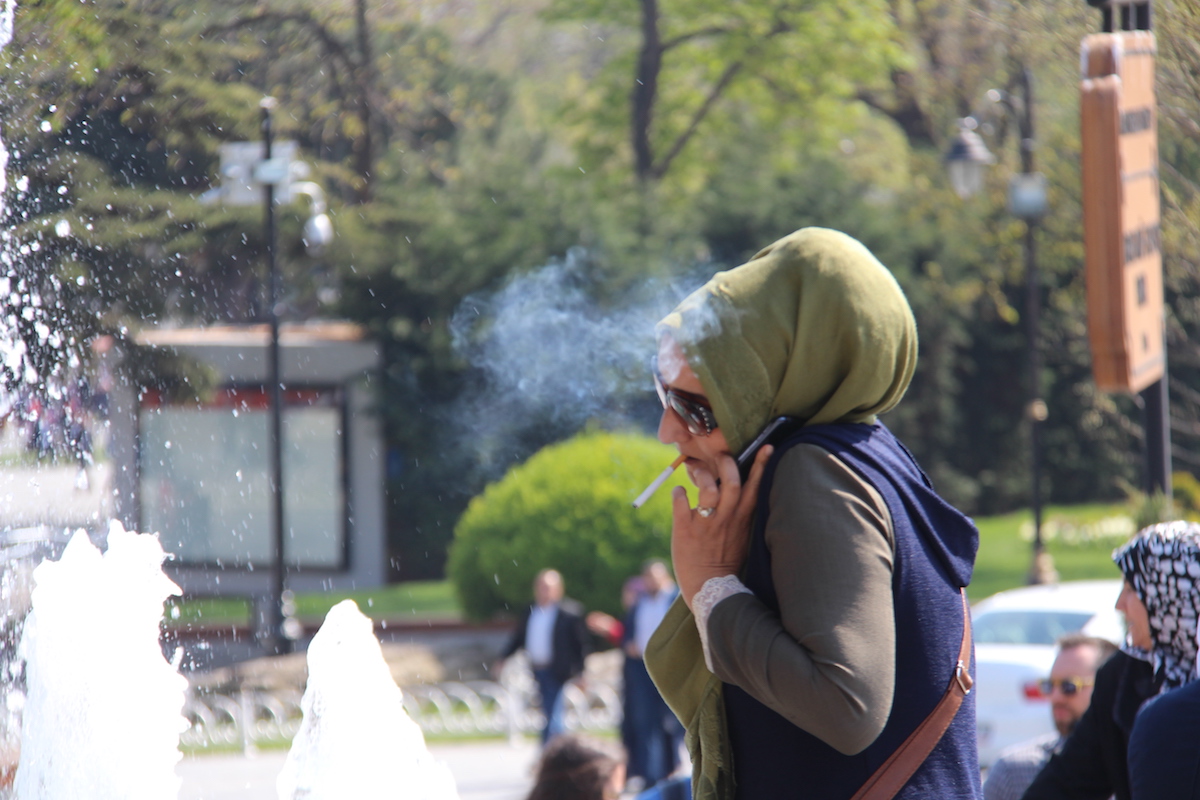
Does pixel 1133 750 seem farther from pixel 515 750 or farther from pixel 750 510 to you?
pixel 515 750

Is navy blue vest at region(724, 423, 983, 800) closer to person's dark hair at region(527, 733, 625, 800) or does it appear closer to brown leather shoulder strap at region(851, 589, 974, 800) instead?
brown leather shoulder strap at region(851, 589, 974, 800)

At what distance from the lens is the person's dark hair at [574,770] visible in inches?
120

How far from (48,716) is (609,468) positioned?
8.66 meters

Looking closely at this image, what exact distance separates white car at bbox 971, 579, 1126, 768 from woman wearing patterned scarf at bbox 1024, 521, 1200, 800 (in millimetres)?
4456

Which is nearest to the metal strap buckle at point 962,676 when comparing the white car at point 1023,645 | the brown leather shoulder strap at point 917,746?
the brown leather shoulder strap at point 917,746

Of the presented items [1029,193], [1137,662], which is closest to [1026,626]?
[1029,193]

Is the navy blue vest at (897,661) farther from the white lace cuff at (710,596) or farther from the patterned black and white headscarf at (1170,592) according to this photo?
the patterned black and white headscarf at (1170,592)

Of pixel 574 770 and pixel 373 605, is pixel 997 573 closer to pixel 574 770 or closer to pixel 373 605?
pixel 373 605

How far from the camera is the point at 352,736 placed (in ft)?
8.93

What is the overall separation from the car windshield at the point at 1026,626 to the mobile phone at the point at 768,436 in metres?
6.31

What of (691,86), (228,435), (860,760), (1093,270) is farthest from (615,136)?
(860,760)

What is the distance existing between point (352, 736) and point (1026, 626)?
594cm

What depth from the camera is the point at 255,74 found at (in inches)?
398

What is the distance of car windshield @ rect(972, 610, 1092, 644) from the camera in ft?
24.7
